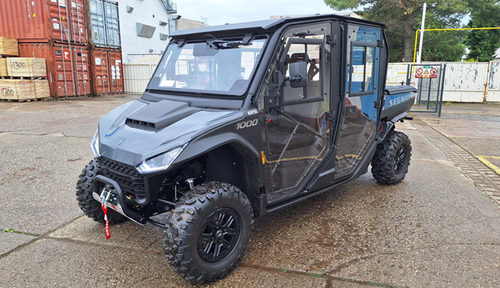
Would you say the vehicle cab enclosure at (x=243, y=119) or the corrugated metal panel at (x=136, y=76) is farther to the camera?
the corrugated metal panel at (x=136, y=76)

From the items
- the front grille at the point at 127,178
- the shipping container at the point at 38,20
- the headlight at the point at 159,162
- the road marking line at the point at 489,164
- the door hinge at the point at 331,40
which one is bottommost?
the road marking line at the point at 489,164

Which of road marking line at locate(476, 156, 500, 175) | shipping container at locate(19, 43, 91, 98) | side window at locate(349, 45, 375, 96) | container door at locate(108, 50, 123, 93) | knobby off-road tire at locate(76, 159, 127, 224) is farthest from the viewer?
container door at locate(108, 50, 123, 93)

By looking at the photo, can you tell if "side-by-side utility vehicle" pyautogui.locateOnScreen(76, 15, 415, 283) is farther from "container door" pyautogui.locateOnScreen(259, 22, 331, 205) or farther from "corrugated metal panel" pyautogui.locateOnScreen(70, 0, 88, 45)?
"corrugated metal panel" pyautogui.locateOnScreen(70, 0, 88, 45)

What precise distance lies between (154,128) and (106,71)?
58.7 ft

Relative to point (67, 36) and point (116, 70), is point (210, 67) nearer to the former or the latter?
point (67, 36)

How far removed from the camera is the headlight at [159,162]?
2.64 meters

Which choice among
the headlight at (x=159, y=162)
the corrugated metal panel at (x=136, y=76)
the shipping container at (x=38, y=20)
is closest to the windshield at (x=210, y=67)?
the headlight at (x=159, y=162)

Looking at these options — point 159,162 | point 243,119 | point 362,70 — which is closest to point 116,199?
point 159,162

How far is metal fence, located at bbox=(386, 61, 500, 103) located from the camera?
17062 mm

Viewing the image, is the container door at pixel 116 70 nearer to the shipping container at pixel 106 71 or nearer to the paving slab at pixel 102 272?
the shipping container at pixel 106 71

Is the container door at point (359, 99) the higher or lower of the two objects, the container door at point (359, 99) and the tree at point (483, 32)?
the lower

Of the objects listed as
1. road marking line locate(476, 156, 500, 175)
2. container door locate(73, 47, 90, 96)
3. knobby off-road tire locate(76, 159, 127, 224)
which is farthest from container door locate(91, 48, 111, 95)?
road marking line locate(476, 156, 500, 175)

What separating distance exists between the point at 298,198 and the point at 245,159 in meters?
0.88

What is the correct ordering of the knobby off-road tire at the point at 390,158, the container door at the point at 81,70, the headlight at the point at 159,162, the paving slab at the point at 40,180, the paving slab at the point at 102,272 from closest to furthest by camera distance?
the headlight at the point at 159,162
the paving slab at the point at 102,272
the paving slab at the point at 40,180
the knobby off-road tire at the point at 390,158
the container door at the point at 81,70
